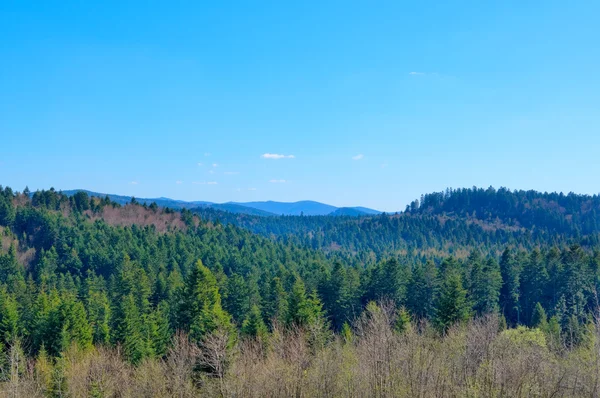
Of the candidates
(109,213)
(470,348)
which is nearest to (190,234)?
(109,213)

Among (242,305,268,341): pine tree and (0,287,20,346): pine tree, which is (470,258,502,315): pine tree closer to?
(242,305,268,341): pine tree

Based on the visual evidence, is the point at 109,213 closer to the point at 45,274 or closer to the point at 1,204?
the point at 1,204

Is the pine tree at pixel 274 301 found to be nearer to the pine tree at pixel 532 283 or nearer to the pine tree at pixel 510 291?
the pine tree at pixel 510 291

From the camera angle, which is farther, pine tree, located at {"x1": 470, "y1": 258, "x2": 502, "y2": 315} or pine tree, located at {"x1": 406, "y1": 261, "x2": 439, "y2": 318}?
pine tree, located at {"x1": 470, "y1": 258, "x2": 502, "y2": 315}

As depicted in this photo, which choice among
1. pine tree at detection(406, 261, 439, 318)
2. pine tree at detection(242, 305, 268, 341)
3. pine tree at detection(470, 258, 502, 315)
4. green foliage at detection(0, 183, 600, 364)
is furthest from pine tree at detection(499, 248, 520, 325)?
pine tree at detection(242, 305, 268, 341)

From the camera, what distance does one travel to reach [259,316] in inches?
1538

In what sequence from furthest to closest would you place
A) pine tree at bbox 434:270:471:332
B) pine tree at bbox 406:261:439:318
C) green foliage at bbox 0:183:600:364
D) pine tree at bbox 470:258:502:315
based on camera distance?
pine tree at bbox 470:258:502:315 < pine tree at bbox 406:261:439:318 < green foliage at bbox 0:183:600:364 < pine tree at bbox 434:270:471:332

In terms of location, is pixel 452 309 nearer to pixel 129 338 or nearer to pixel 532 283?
pixel 129 338

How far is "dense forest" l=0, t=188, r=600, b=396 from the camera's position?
18.6 metres

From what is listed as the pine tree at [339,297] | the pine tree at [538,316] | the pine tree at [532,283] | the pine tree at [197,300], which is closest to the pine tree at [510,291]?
the pine tree at [532,283]

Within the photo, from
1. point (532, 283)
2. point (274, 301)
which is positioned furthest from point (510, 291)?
point (274, 301)

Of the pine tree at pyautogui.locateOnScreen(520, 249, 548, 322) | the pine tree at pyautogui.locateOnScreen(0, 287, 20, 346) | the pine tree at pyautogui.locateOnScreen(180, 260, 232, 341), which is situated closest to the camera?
the pine tree at pyautogui.locateOnScreen(180, 260, 232, 341)

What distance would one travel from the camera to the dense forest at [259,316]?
1858 cm

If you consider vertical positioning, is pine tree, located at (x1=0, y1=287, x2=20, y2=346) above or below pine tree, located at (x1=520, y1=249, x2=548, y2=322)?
below
